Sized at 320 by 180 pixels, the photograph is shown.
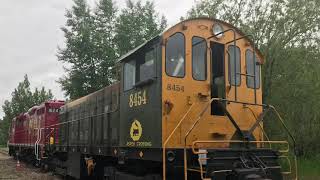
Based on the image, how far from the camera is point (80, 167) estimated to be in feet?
42.7

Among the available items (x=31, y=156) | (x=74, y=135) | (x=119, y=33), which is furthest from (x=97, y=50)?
(x=74, y=135)

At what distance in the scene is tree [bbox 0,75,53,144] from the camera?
69188 mm

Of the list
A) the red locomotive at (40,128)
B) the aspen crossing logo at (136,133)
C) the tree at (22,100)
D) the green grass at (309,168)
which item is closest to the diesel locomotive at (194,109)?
the aspen crossing logo at (136,133)

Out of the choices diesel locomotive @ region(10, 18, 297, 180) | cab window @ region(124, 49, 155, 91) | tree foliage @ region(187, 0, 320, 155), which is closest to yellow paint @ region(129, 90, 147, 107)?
diesel locomotive @ region(10, 18, 297, 180)

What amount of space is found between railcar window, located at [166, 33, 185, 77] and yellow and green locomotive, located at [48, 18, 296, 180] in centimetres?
2

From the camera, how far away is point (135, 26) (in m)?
36.2

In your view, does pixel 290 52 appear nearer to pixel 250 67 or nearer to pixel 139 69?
pixel 250 67

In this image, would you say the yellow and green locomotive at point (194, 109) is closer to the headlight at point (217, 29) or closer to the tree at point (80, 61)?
the headlight at point (217, 29)

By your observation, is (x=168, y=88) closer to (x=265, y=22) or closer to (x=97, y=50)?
(x=265, y=22)

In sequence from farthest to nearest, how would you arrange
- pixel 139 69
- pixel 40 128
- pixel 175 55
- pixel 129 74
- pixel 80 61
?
pixel 80 61 → pixel 40 128 → pixel 129 74 → pixel 139 69 → pixel 175 55

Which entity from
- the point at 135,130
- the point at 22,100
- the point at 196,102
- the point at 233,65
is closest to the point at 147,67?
the point at 196,102

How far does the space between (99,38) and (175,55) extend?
27.7 metres

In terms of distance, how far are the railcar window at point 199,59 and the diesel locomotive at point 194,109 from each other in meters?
0.02

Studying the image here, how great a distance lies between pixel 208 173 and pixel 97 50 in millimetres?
28379
